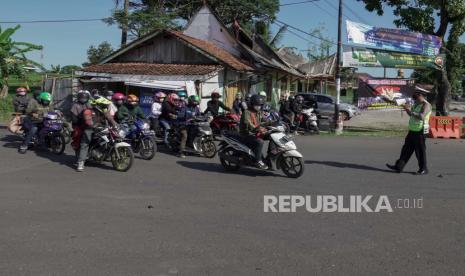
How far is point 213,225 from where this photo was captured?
585 centimetres

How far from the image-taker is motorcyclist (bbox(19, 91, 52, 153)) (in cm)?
1164

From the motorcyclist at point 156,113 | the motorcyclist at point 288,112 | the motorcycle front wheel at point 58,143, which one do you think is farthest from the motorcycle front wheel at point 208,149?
the motorcyclist at point 288,112

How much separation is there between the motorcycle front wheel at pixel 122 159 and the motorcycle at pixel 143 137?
1.44 meters

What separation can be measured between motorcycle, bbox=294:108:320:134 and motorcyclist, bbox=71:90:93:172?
394 inches

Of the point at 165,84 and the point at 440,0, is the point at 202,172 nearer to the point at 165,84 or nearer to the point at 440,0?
the point at 165,84

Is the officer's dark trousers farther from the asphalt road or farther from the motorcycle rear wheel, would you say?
the motorcycle rear wheel

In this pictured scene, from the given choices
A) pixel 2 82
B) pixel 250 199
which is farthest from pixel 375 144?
pixel 2 82

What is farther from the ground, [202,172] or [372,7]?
[372,7]

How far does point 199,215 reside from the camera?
632 centimetres

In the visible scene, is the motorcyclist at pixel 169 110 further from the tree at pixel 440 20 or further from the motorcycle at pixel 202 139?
the tree at pixel 440 20

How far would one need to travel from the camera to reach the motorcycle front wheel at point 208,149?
457 inches

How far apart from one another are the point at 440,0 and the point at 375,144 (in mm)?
7182

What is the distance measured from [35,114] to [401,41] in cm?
1425

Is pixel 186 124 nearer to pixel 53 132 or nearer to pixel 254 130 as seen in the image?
pixel 254 130
